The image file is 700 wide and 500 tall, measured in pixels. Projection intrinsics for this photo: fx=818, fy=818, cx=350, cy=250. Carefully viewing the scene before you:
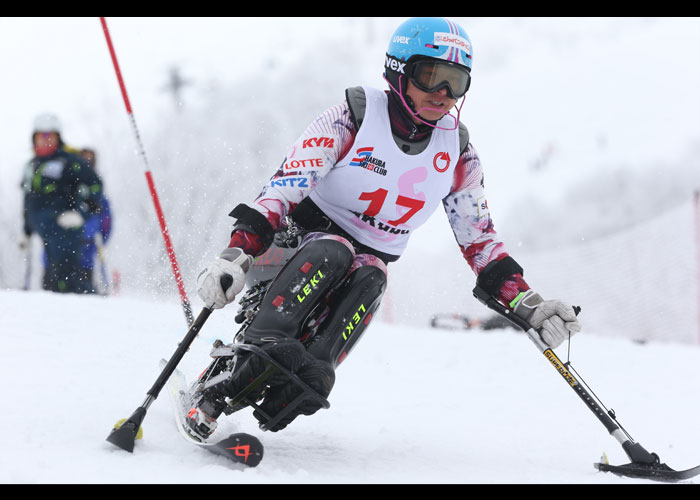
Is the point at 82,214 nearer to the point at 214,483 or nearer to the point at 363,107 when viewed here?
the point at 363,107

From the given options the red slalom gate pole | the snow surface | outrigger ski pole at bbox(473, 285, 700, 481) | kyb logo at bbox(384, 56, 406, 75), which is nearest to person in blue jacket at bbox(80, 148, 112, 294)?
the snow surface

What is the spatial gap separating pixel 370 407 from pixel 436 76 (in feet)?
8.24

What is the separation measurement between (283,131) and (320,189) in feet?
78.6

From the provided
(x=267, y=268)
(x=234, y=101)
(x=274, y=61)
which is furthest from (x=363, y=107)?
(x=274, y=61)

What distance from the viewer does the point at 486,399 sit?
19.6 ft

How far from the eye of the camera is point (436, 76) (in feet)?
12.7

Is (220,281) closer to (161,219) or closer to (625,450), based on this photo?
(161,219)

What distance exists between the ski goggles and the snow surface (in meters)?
1.78

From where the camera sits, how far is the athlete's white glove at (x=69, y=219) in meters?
8.05

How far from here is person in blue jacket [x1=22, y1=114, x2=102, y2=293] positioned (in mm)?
7961

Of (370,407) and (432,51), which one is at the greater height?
(432,51)

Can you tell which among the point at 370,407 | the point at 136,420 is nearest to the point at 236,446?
the point at 136,420

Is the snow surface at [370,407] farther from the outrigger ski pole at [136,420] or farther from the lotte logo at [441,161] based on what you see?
the lotte logo at [441,161]

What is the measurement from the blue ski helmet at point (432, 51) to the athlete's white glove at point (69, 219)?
500 cm
